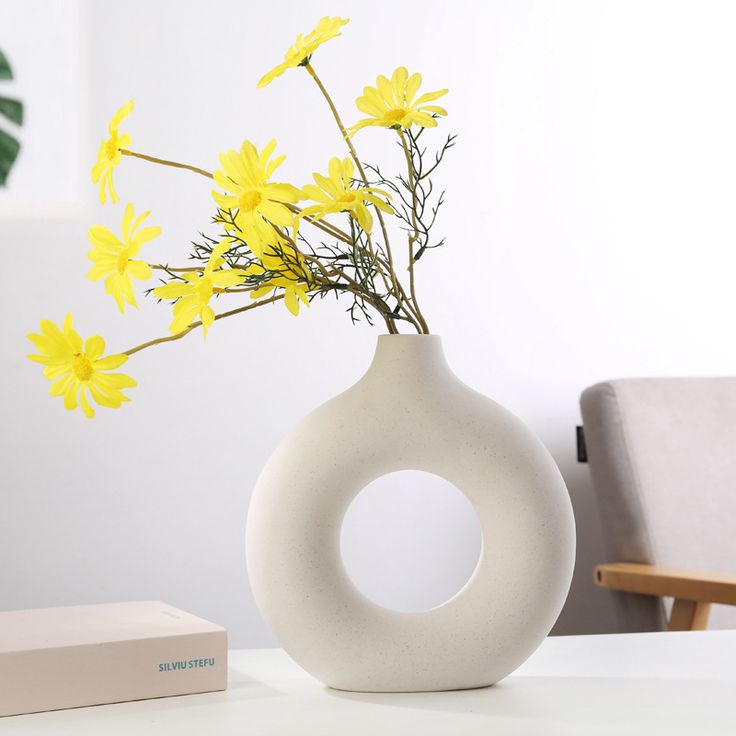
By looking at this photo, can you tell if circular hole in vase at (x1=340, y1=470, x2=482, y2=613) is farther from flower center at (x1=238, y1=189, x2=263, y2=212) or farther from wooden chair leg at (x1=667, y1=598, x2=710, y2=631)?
flower center at (x1=238, y1=189, x2=263, y2=212)

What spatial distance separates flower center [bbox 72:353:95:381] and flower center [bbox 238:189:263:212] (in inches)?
5.9

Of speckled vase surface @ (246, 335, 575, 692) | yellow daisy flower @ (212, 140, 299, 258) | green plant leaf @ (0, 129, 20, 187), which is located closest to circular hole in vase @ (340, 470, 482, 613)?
green plant leaf @ (0, 129, 20, 187)

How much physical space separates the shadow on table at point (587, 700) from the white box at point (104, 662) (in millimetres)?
99

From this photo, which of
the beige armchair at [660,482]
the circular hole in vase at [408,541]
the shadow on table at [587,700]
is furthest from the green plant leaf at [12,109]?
the shadow on table at [587,700]

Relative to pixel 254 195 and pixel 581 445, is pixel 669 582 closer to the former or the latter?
pixel 581 445

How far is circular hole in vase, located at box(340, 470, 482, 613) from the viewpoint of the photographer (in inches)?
80.6

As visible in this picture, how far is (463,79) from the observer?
2.16m

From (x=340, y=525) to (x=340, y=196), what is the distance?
0.23 metres

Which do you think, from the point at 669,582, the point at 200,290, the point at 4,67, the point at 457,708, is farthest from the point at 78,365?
the point at 4,67

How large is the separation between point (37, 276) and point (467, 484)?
1.39 metres

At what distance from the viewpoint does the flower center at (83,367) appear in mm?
675

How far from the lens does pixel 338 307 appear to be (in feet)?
6.69

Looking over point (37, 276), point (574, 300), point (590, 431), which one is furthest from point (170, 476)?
point (574, 300)

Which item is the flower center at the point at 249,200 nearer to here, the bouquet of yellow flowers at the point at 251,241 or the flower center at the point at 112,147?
the bouquet of yellow flowers at the point at 251,241
